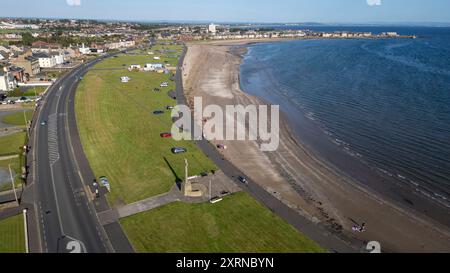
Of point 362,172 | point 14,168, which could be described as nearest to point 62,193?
point 14,168

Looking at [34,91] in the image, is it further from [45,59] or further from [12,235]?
[12,235]

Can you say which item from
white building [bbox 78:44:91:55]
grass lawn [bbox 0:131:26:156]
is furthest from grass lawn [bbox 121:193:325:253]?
white building [bbox 78:44:91:55]

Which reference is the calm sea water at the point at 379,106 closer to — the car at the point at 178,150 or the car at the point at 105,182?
the car at the point at 178,150

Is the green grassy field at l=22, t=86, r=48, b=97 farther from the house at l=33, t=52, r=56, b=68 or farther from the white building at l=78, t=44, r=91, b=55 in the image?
the white building at l=78, t=44, r=91, b=55

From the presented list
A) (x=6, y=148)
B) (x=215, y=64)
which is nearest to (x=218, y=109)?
(x=6, y=148)

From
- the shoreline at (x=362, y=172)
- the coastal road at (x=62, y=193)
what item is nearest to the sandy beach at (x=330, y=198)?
the shoreline at (x=362, y=172)

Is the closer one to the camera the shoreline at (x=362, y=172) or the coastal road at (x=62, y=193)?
the coastal road at (x=62, y=193)
